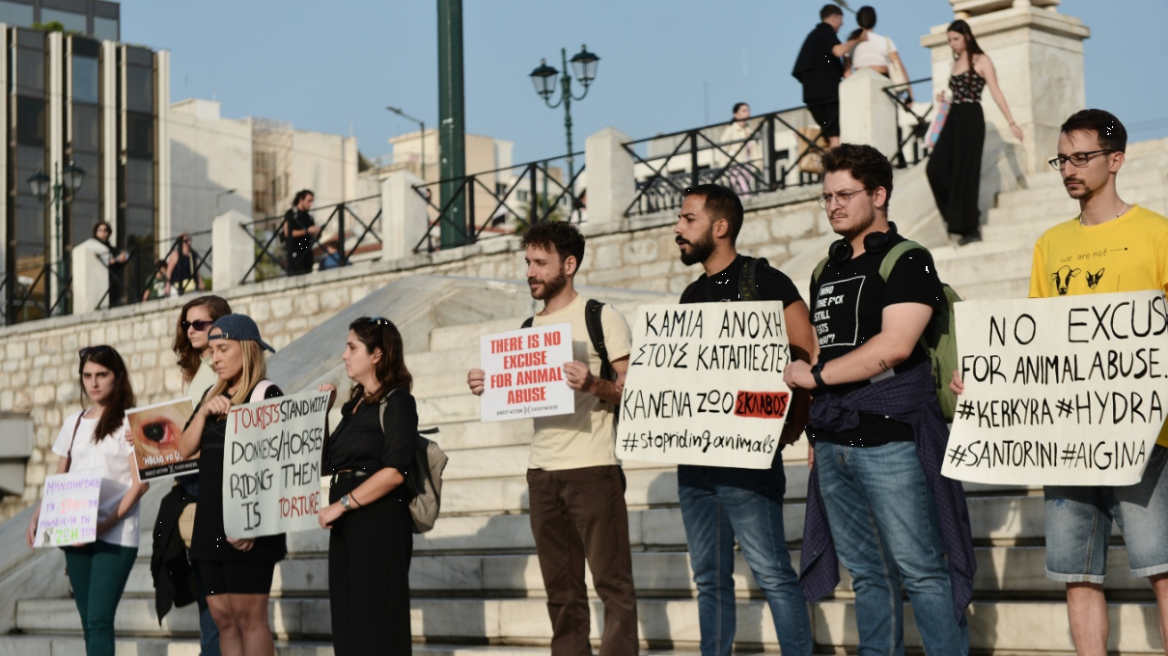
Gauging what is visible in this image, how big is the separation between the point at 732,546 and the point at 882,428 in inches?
37.5

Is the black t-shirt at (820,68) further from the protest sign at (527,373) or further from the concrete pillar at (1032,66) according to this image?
the protest sign at (527,373)

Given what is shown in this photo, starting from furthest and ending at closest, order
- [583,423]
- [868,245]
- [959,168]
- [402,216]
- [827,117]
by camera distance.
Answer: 1. [402,216]
2. [827,117]
3. [959,168]
4. [583,423]
5. [868,245]

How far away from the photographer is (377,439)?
6.16 meters

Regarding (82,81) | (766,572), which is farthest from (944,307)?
(82,81)

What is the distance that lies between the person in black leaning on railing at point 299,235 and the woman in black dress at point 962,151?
1056cm

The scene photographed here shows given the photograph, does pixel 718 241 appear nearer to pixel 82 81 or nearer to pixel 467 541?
pixel 467 541

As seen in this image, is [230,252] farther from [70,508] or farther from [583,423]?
[583,423]

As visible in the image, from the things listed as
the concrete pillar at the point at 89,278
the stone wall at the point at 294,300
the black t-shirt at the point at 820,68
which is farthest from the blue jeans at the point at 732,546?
the concrete pillar at the point at 89,278

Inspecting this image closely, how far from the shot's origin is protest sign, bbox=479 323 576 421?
5965 millimetres

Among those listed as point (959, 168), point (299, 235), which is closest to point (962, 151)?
point (959, 168)

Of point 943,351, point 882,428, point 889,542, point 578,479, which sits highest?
point 943,351

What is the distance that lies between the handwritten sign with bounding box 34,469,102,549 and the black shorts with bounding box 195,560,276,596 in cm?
102

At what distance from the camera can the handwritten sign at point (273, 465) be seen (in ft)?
20.6

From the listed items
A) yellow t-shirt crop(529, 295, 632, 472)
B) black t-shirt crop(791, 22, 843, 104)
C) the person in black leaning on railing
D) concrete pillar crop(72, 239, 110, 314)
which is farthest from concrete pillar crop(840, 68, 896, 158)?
concrete pillar crop(72, 239, 110, 314)
